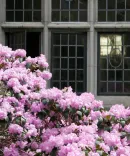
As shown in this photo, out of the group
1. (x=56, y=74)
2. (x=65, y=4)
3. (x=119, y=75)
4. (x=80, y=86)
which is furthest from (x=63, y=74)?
(x=65, y=4)

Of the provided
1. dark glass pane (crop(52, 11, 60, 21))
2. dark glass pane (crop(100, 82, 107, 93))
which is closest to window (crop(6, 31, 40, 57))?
dark glass pane (crop(52, 11, 60, 21))

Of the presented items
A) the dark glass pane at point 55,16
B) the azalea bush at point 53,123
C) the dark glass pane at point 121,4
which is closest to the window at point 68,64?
the dark glass pane at point 55,16

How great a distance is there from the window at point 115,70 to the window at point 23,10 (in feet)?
5.51

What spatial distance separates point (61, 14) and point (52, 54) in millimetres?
881

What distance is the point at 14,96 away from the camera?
537cm

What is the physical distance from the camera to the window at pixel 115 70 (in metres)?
12.8

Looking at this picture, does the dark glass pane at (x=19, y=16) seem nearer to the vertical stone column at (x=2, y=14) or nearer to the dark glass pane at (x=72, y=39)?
the vertical stone column at (x=2, y=14)

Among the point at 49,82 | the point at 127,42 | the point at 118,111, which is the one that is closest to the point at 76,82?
the point at 49,82

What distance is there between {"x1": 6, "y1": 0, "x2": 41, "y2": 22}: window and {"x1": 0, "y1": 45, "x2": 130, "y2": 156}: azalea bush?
7.03m

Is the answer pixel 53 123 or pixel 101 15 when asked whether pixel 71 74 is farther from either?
pixel 53 123

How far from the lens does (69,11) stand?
12.8 metres

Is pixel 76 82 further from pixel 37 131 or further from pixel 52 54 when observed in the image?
pixel 37 131

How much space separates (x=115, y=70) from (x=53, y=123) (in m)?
7.28

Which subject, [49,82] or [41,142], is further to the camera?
[49,82]
